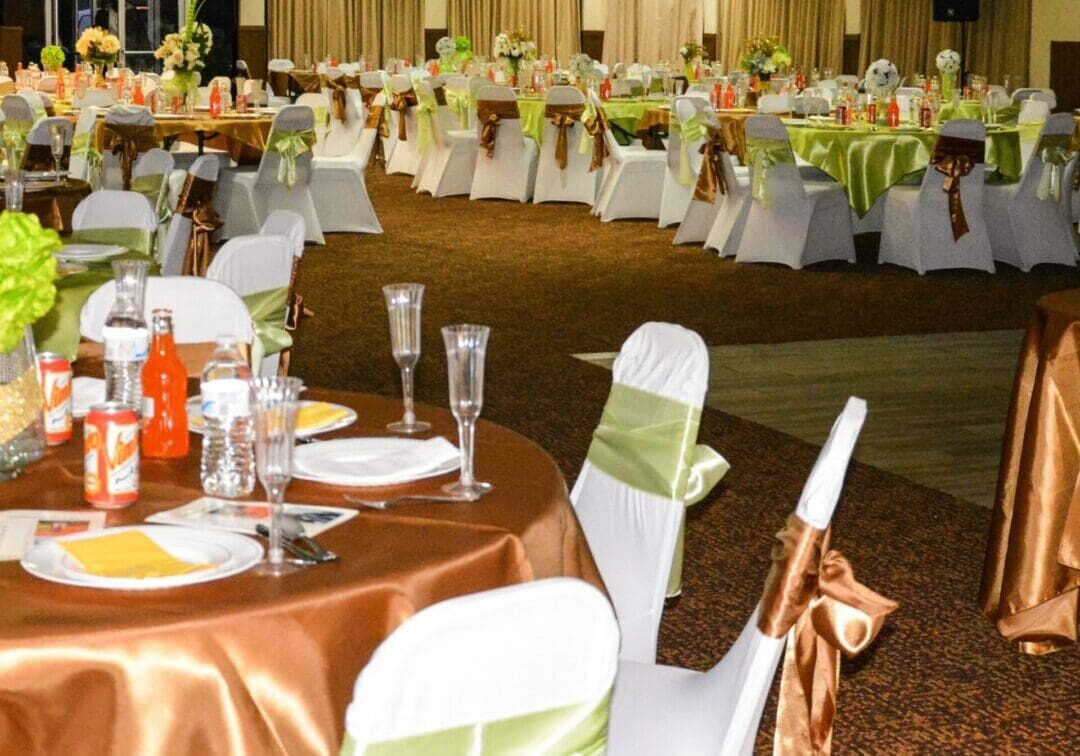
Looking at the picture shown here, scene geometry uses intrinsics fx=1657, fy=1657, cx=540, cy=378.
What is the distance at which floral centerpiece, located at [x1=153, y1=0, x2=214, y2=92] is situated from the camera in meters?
9.98

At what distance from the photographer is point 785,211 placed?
31.3 ft

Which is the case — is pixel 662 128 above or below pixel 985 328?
above

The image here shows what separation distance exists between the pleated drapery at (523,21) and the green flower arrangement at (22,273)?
1816 cm

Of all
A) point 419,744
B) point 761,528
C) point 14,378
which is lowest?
point 761,528

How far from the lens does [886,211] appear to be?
31.9ft

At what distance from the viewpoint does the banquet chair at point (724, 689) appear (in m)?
2.04

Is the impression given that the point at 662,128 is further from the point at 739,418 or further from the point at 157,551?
the point at 157,551

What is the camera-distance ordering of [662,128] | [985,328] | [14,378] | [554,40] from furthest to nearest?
[554,40] < [662,128] < [985,328] < [14,378]

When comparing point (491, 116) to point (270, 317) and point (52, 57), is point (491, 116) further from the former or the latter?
point (270, 317)

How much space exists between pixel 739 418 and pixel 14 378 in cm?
397

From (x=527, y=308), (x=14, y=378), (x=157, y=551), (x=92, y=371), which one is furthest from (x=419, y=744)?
(x=527, y=308)

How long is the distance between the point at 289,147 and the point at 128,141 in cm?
96

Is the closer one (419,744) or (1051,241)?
(419,744)

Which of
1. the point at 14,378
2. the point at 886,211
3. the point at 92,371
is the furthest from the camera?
the point at 886,211
